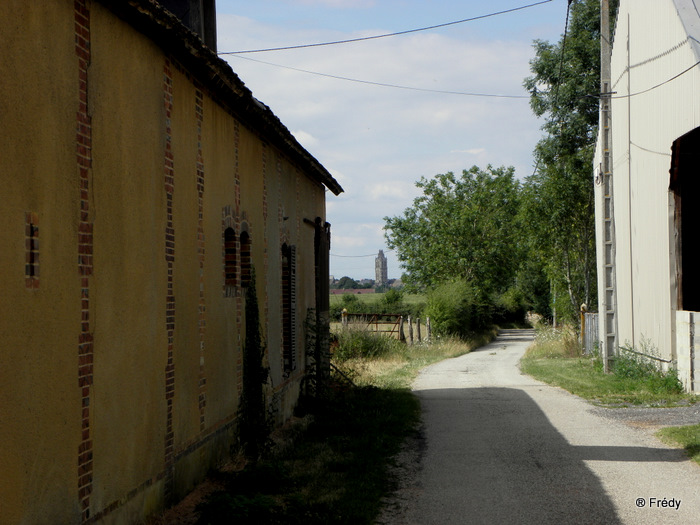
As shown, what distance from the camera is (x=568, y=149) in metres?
34.2

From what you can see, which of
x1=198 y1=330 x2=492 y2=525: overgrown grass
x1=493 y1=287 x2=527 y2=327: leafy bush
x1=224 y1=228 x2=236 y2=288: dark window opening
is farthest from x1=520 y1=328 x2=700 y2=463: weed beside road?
x1=493 y1=287 x2=527 y2=327: leafy bush

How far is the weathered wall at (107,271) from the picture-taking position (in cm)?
455

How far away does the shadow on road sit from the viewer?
23.5 ft

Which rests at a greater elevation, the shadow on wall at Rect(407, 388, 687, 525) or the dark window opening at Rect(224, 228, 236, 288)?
the dark window opening at Rect(224, 228, 236, 288)

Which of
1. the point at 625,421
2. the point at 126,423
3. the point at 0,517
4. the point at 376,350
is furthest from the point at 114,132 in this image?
the point at 376,350

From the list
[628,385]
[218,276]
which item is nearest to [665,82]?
[628,385]

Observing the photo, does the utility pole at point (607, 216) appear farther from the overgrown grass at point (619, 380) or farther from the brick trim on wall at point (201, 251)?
the brick trim on wall at point (201, 251)

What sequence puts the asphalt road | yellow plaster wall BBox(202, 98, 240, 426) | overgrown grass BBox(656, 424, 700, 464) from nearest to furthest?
the asphalt road
yellow plaster wall BBox(202, 98, 240, 426)
overgrown grass BBox(656, 424, 700, 464)

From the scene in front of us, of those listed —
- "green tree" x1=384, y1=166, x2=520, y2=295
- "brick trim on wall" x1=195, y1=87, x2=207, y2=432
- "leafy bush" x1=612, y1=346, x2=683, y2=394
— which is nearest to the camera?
"brick trim on wall" x1=195, y1=87, x2=207, y2=432

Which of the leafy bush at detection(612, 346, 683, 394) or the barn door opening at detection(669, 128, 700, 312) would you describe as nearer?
the barn door opening at detection(669, 128, 700, 312)

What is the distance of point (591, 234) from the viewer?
113 feet

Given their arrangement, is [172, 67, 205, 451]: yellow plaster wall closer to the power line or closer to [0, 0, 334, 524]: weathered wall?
[0, 0, 334, 524]: weathered wall

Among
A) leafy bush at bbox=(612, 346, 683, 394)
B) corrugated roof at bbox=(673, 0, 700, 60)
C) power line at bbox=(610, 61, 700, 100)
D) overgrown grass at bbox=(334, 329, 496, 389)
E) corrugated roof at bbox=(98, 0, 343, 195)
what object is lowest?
overgrown grass at bbox=(334, 329, 496, 389)

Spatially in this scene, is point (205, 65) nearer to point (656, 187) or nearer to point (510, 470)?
point (510, 470)
